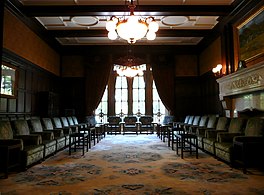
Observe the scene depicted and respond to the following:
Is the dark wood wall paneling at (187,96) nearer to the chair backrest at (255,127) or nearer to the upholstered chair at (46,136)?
the chair backrest at (255,127)

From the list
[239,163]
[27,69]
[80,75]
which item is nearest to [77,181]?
[239,163]

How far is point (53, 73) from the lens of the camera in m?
8.76

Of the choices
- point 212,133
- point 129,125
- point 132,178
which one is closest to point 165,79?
point 129,125

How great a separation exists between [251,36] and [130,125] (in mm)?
6424

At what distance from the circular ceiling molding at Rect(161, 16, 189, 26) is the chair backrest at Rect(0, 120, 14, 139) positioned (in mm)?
5317

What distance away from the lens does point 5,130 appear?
13.8 feet

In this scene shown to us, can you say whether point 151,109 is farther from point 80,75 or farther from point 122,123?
point 80,75

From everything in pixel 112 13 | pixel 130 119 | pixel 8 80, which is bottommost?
pixel 130 119

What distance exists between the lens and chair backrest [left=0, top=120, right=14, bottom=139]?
13.5 ft

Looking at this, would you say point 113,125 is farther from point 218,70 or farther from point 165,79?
point 218,70

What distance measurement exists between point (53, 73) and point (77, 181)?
637cm

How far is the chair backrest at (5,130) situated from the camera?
4113mm

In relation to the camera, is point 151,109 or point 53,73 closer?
point 53,73

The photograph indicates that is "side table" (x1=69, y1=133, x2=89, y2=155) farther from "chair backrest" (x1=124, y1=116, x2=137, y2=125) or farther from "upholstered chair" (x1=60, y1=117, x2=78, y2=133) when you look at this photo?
"chair backrest" (x1=124, y1=116, x2=137, y2=125)
